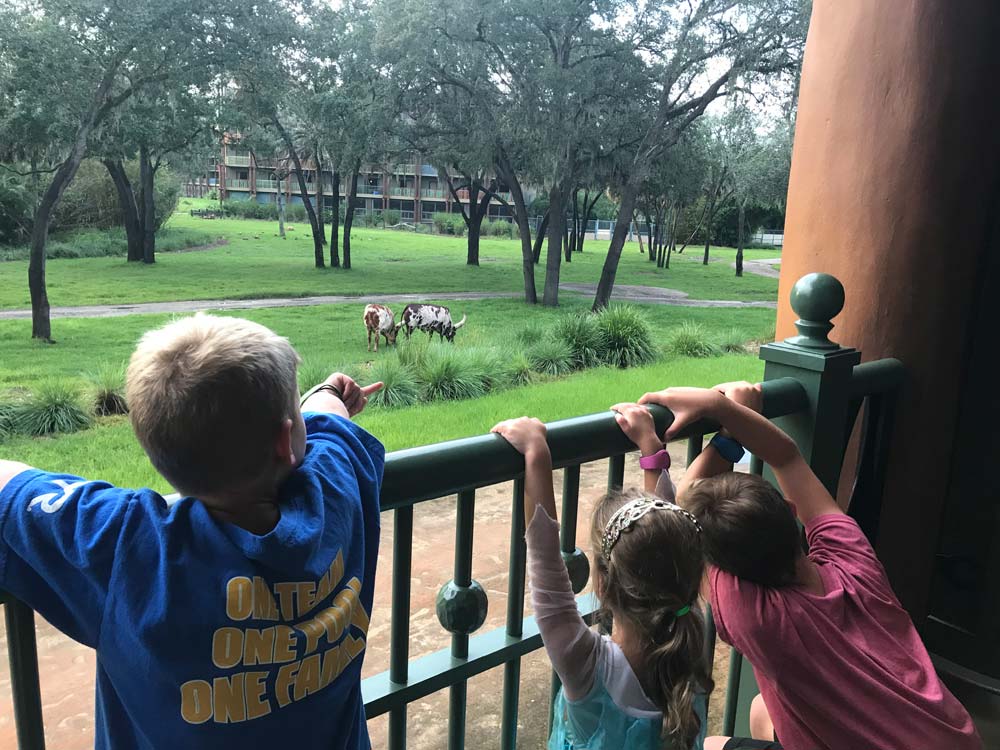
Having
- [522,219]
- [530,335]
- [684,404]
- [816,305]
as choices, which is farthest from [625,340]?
[684,404]

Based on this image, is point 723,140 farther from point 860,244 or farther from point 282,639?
point 282,639

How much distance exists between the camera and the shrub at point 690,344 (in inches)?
415

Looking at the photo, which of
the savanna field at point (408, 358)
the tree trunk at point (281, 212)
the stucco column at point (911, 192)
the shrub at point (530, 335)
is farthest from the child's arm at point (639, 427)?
the tree trunk at point (281, 212)

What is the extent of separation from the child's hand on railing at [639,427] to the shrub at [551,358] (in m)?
8.14

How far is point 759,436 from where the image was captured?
1.25m

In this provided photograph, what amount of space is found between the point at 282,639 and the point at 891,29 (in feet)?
5.73

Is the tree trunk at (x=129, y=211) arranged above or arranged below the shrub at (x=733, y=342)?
above

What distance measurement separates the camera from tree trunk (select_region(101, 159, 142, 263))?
38.2 ft

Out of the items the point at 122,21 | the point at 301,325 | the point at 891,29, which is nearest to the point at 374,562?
the point at 891,29

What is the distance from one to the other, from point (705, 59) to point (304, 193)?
717 cm

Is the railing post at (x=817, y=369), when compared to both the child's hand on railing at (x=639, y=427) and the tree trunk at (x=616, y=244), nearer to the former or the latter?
the child's hand on railing at (x=639, y=427)

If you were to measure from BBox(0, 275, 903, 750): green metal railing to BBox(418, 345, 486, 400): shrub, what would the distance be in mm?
6593

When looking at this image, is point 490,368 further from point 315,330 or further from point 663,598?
point 663,598

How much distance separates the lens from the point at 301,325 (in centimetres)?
1127
